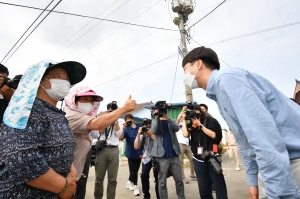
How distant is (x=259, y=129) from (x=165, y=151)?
2.95 meters

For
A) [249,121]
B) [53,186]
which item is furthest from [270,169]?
[53,186]

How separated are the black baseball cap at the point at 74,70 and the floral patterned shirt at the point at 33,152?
0.42 meters

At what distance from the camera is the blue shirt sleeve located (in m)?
0.96

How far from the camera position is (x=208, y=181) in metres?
3.20

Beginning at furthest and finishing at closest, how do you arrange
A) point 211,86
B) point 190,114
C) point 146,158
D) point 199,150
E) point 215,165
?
1. point 146,158
2. point 190,114
3. point 199,150
4. point 215,165
5. point 211,86

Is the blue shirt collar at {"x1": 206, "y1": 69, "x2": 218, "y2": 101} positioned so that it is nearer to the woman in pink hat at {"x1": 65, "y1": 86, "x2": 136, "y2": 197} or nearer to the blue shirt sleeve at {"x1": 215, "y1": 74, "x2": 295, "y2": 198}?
the blue shirt sleeve at {"x1": 215, "y1": 74, "x2": 295, "y2": 198}

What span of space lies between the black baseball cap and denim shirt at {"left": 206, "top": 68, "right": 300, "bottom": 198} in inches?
48.7

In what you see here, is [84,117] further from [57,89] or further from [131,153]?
[131,153]

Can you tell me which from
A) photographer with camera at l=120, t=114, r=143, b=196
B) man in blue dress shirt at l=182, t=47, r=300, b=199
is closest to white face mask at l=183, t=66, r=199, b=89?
man in blue dress shirt at l=182, t=47, r=300, b=199

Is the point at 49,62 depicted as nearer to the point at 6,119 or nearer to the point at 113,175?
the point at 6,119

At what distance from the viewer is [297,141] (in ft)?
3.63

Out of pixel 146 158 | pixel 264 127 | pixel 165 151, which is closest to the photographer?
pixel 264 127

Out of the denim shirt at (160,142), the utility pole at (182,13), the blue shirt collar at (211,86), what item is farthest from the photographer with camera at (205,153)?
the utility pole at (182,13)

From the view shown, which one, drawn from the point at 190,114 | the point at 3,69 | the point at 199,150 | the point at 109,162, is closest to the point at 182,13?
the point at 190,114
